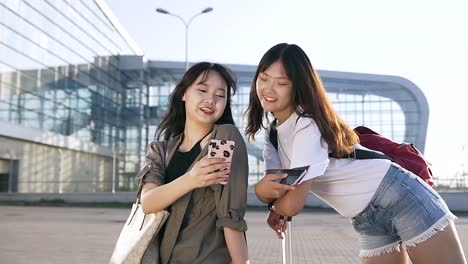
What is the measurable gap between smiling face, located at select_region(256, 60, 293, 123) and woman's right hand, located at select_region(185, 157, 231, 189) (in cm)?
44

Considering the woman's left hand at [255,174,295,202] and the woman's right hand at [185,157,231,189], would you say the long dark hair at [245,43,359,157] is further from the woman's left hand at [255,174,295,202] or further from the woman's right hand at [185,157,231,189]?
the woman's right hand at [185,157,231,189]

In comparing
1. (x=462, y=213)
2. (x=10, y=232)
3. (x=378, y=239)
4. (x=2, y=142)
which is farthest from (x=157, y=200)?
(x=2, y=142)

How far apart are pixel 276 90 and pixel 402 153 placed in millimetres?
684

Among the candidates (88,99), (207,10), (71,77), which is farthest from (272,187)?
(88,99)

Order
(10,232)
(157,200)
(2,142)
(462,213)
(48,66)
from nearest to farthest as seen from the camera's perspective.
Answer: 1. (157,200)
2. (10,232)
3. (462,213)
4. (2,142)
5. (48,66)

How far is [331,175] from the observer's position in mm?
2203

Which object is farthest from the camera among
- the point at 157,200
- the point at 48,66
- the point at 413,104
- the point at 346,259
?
the point at 413,104

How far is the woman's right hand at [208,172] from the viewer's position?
1.88 m

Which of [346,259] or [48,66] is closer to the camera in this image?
[346,259]

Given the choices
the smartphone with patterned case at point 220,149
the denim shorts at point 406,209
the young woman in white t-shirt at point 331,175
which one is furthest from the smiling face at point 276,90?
the denim shorts at point 406,209

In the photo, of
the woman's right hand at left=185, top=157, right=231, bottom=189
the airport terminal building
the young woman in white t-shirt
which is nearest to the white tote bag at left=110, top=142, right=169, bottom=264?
the woman's right hand at left=185, top=157, right=231, bottom=189

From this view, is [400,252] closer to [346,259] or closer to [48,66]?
[346,259]

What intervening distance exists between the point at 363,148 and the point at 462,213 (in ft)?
66.4

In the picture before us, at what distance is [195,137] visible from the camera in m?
2.25
